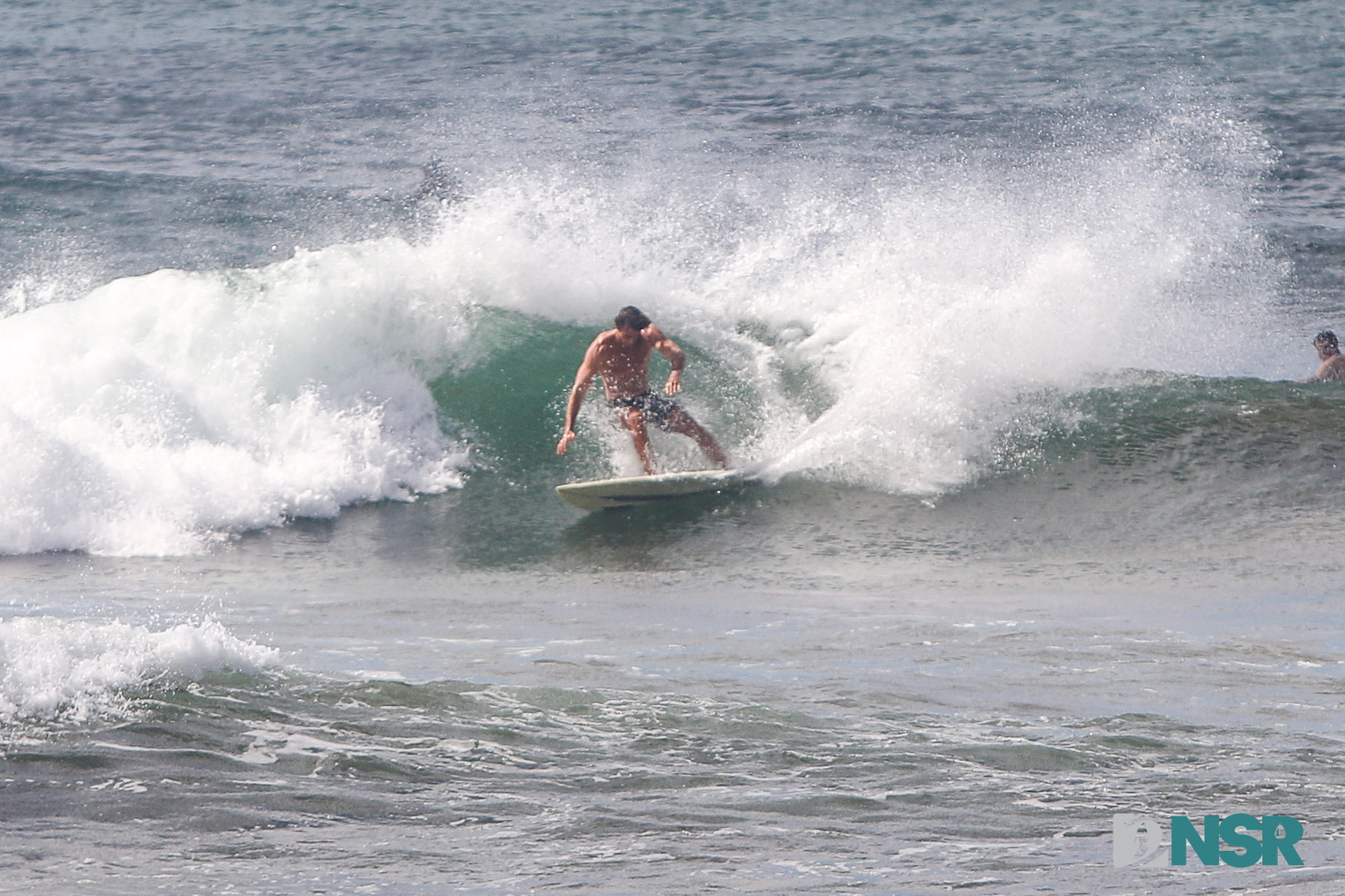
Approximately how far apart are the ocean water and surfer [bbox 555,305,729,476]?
266 millimetres

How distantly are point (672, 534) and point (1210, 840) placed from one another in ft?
15.9

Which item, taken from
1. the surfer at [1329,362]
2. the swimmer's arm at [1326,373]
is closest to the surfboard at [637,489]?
the surfer at [1329,362]

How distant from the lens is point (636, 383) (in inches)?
383

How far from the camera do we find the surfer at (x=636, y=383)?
9.64 meters

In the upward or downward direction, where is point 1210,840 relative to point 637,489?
downward

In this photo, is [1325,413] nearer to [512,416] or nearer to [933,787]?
[512,416]

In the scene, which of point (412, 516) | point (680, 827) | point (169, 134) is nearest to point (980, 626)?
point (680, 827)

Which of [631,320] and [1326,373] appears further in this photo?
→ [1326,373]

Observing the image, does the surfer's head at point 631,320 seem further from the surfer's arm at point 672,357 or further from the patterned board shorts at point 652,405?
the patterned board shorts at point 652,405

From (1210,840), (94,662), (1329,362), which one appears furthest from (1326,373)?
(94,662)

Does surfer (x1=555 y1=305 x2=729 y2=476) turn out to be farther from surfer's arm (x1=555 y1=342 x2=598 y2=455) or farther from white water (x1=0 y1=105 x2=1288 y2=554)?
white water (x1=0 y1=105 x2=1288 y2=554)

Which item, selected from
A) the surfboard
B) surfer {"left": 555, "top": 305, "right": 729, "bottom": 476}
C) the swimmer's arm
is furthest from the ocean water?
the swimmer's arm

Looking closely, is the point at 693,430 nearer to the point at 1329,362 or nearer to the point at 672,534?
the point at 672,534

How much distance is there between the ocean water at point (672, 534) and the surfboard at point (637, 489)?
139 mm
